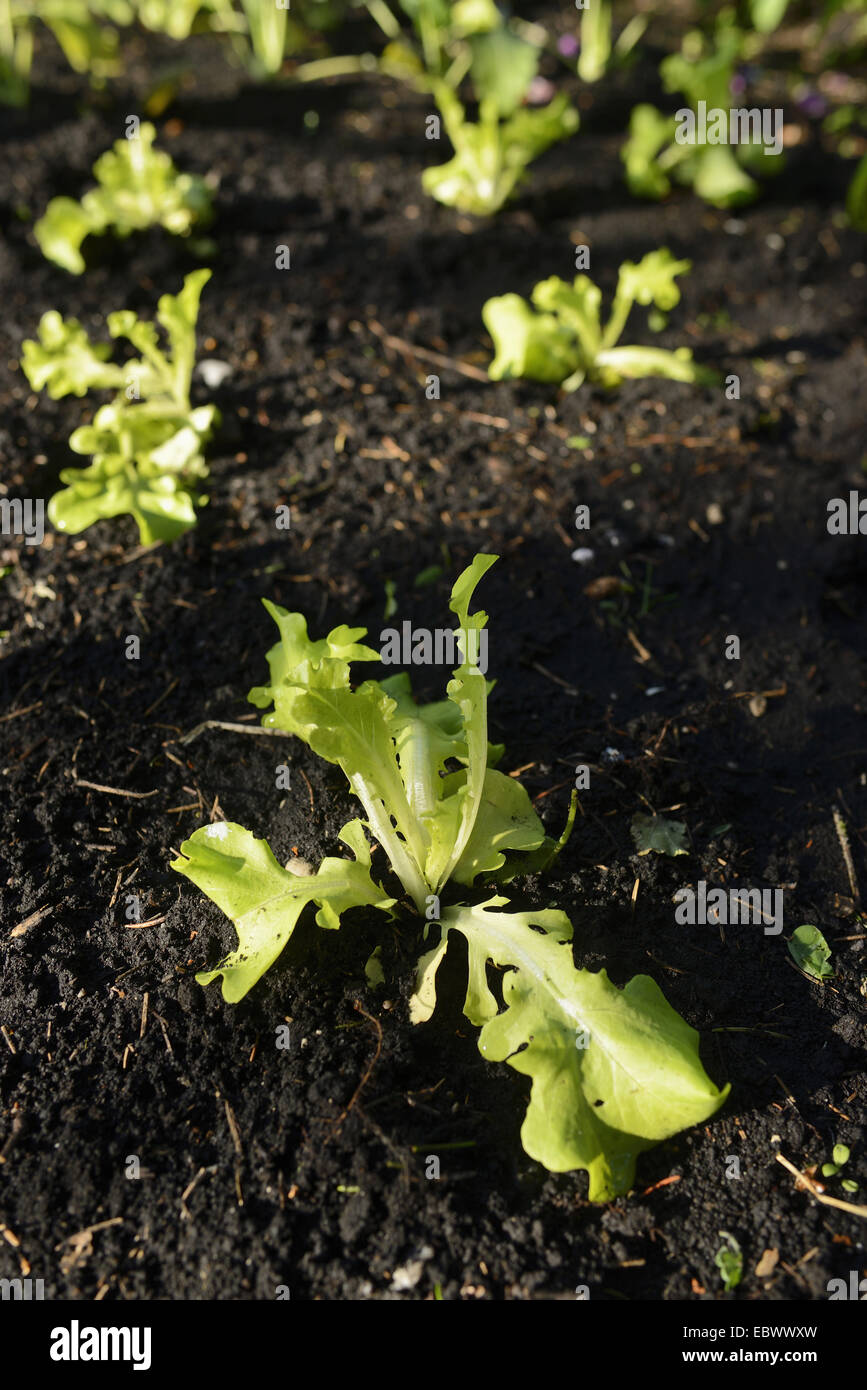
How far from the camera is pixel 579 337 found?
3.23 meters

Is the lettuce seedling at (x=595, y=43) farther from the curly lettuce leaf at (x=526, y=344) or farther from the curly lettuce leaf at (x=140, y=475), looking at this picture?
the curly lettuce leaf at (x=140, y=475)

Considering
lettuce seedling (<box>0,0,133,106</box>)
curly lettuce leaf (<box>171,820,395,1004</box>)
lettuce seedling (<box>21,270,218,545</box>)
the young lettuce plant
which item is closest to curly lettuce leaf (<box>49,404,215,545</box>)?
lettuce seedling (<box>21,270,218,545</box>)

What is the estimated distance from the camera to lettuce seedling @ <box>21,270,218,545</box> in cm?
264

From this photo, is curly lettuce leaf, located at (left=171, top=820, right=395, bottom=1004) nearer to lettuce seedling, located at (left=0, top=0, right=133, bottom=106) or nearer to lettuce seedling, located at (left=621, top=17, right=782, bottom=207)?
lettuce seedling, located at (left=621, top=17, right=782, bottom=207)

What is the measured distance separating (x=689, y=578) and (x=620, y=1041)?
1.41 metres

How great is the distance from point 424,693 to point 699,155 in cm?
272

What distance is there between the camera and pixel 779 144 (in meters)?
4.15

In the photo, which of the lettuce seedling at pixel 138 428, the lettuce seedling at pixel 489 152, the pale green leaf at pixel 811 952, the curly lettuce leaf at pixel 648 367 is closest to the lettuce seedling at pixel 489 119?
the lettuce seedling at pixel 489 152

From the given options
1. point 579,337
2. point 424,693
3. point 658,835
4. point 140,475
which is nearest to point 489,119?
point 579,337

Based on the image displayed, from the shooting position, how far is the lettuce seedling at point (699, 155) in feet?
12.6

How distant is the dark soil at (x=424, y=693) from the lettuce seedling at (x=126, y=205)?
100 mm

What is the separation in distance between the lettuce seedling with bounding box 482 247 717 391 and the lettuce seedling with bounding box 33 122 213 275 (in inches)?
46.9

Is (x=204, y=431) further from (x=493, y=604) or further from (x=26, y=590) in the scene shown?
(x=493, y=604)

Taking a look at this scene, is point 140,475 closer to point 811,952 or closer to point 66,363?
point 66,363
